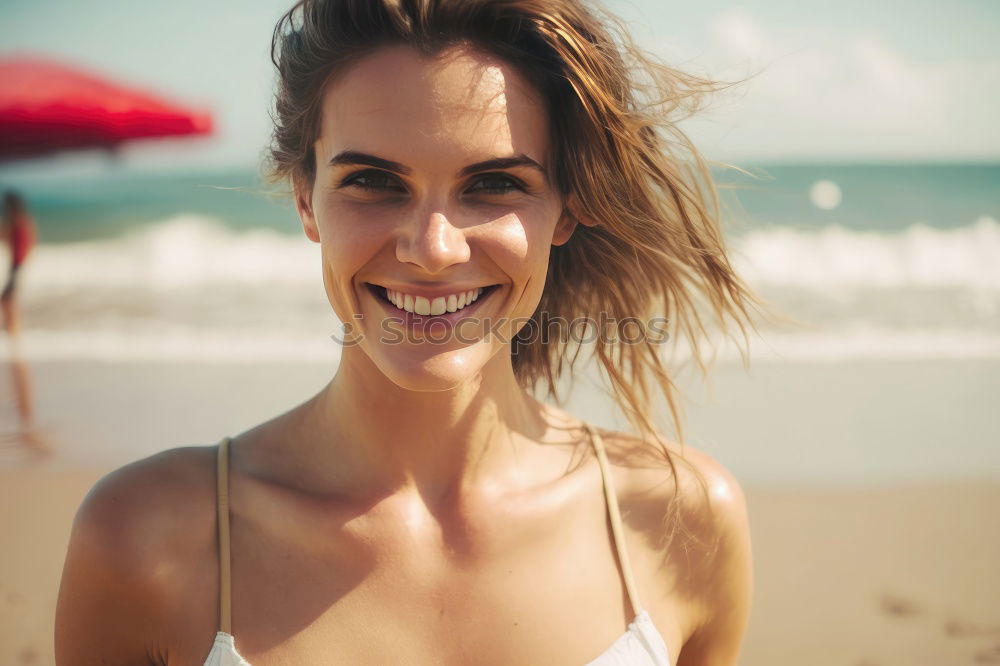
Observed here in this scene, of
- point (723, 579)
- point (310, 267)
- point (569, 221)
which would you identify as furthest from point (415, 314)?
point (310, 267)

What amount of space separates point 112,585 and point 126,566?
A: 52 mm

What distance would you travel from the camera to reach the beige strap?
6.61 ft

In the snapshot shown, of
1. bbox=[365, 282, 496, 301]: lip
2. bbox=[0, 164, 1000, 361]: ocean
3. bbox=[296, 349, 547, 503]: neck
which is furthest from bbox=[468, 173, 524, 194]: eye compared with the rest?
bbox=[0, 164, 1000, 361]: ocean

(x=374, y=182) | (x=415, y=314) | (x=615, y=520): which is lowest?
(x=615, y=520)

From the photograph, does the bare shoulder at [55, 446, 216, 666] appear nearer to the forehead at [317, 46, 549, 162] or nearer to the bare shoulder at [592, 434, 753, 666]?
the forehead at [317, 46, 549, 162]

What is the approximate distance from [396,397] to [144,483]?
590 mm

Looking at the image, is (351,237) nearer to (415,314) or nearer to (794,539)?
(415,314)

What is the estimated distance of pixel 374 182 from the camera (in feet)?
5.86

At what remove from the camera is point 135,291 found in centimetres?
1116

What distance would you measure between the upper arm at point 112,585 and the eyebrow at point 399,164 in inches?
33.8

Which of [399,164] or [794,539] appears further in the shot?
[794,539]

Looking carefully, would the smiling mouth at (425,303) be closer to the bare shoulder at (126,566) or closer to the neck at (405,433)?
the neck at (405,433)

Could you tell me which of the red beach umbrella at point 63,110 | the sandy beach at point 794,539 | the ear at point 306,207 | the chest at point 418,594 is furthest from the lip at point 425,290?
the red beach umbrella at point 63,110

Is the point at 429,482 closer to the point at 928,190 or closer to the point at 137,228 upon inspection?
the point at 137,228
